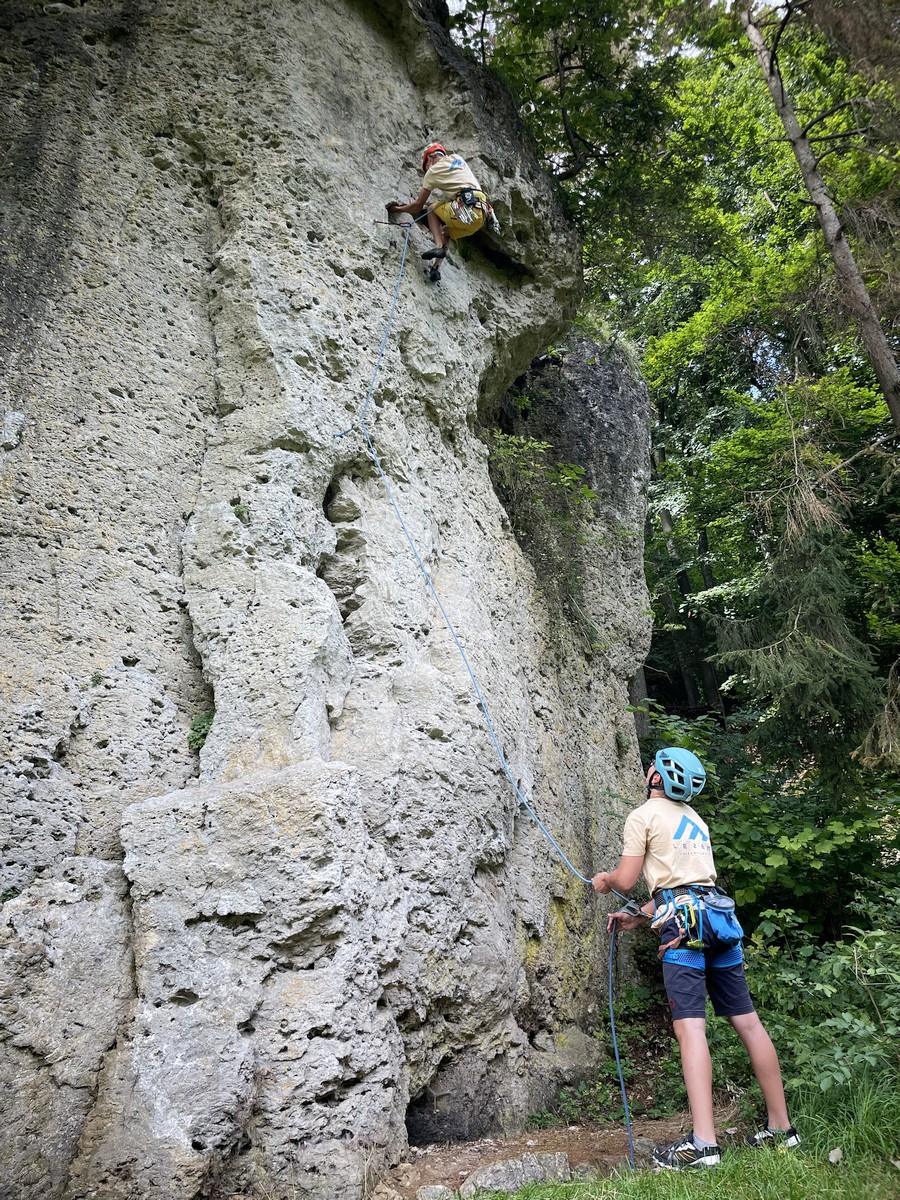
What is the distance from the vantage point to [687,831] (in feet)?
12.4

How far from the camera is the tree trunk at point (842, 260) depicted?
7352 millimetres

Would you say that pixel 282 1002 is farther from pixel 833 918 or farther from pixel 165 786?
pixel 833 918

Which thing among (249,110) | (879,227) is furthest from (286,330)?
(879,227)

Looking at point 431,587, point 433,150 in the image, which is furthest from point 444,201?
point 431,587

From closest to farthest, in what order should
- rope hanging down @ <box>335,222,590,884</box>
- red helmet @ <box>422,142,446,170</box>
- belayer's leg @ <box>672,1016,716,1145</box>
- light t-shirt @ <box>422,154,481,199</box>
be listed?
belayer's leg @ <box>672,1016,716,1145</box>, rope hanging down @ <box>335,222,590,884</box>, light t-shirt @ <box>422,154,481,199</box>, red helmet @ <box>422,142,446,170</box>

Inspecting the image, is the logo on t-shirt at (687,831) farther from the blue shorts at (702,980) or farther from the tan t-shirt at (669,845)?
the blue shorts at (702,980)

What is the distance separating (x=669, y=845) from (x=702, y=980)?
61 centimetres

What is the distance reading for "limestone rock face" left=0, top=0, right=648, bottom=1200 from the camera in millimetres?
3035

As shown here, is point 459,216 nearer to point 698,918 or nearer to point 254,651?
point 254,651

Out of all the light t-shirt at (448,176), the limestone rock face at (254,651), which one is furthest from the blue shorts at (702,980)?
the light t-shirt at (448,176)

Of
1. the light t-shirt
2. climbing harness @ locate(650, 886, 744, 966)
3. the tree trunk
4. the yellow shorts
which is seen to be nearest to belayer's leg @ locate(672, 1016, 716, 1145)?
climbing harness @ locate(650, 886, 744, 966)

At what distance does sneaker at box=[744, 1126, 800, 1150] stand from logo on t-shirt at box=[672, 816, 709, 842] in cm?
129

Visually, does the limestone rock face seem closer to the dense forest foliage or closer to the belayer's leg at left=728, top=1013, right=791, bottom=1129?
the belayer's leg at left=728, top=1013, right=791, bottom=1129

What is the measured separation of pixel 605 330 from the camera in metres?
10.6
